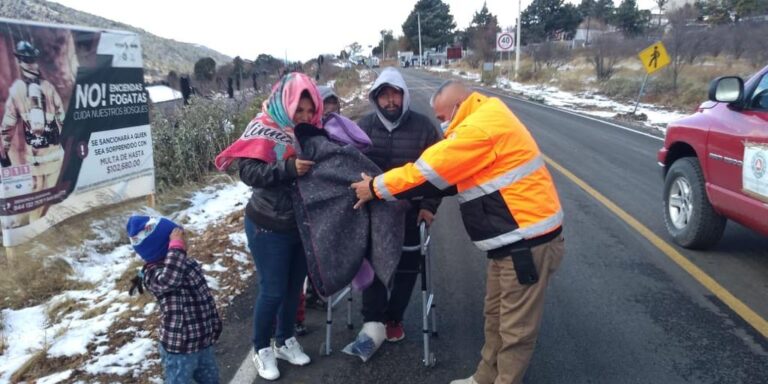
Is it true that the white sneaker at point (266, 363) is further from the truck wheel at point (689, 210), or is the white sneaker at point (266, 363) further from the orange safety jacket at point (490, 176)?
the truck wheel at point (689, 210)

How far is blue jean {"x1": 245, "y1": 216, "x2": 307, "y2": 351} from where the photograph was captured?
3.33 metres

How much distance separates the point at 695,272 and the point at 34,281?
5803 millimetres

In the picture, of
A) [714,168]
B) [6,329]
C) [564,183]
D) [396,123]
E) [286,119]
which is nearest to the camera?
[286,119]

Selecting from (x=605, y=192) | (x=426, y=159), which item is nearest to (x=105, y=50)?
(x=426, y=159)

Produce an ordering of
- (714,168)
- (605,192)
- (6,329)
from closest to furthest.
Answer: (6,329), (714,168), (605,192)

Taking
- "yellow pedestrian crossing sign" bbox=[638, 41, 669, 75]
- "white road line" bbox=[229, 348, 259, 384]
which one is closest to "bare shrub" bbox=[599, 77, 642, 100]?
"yellow pedestrian crossing sign" bbox=[638, 41, 669, 75]

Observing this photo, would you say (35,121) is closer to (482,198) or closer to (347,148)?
(347,148)

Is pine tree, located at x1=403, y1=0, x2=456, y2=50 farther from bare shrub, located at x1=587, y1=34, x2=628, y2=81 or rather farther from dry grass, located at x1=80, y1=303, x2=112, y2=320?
dry grass, located at x1=80, y1=303, x2=112, y2=320

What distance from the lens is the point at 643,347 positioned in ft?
12.2

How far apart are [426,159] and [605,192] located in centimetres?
592

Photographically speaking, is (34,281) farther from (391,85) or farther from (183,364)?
(391,85)

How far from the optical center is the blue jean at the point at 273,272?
10.9 feet

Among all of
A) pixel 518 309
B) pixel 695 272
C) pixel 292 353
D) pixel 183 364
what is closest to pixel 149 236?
pixel 183 364

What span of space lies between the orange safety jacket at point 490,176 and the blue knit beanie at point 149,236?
1175 millimetres
